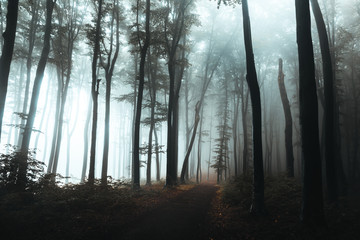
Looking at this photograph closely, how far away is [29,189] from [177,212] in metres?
5.07

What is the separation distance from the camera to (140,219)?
20.2 ft

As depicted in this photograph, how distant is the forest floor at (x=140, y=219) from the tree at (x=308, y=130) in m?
0.51

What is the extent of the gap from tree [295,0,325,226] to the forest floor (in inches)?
19.9

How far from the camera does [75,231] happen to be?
475cm

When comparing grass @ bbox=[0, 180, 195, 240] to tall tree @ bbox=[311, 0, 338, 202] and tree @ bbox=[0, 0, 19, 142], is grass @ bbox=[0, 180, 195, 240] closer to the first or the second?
tree @ bbox=[0, 0, 19, 142]

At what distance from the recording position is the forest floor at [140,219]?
4703 millimetres

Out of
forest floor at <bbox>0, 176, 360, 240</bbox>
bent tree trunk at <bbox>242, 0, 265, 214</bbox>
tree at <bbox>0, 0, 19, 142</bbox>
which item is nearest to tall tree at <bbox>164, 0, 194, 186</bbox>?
forest floor at <bbox>0, 176, 360, 240</bbox>

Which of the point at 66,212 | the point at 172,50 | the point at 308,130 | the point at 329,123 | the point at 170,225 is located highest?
the point at 172,50

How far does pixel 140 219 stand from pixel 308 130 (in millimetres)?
5627

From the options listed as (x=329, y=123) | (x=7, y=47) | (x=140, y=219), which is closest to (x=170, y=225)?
(x=140, y=219)

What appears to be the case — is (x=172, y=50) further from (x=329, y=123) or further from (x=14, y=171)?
(x=14, y=171)

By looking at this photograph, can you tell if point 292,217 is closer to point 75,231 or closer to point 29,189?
point 75,231

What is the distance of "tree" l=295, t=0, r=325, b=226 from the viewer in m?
5.32

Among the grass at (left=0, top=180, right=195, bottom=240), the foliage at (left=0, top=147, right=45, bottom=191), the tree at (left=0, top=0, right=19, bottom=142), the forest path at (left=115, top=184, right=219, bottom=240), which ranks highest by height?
the tree at (left=0, top=0, right=19, bottom=142)
